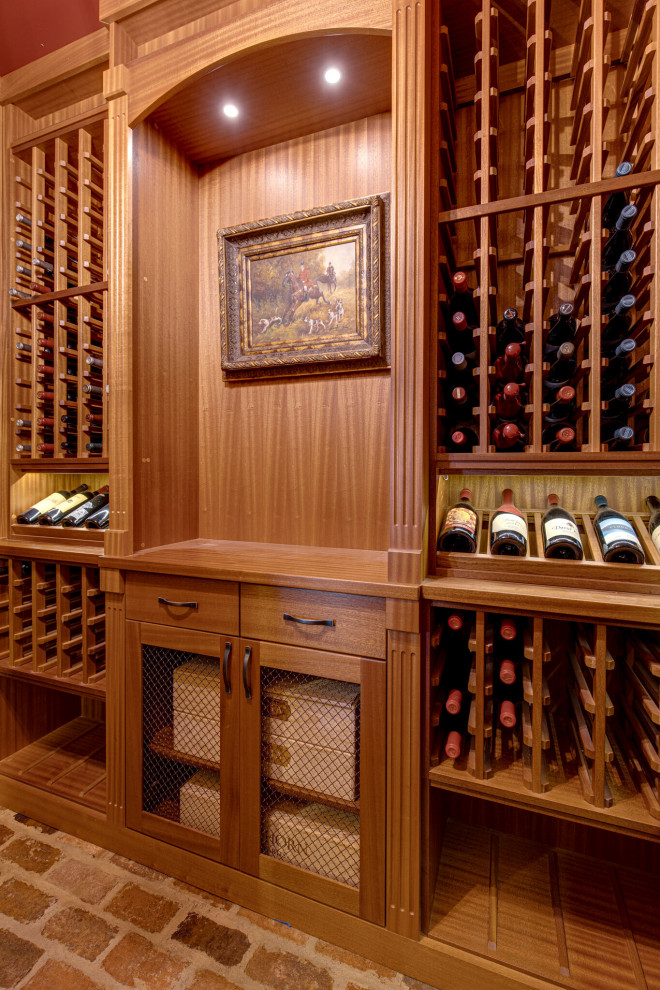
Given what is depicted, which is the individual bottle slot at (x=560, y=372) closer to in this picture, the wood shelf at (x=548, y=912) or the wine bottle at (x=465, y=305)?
the wine bottle at (x=465, y=305)

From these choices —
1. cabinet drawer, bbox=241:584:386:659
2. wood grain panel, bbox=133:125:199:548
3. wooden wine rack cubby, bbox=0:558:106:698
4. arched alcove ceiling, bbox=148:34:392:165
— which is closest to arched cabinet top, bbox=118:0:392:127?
arched alcove ceiling, bbox=148:34:392:165

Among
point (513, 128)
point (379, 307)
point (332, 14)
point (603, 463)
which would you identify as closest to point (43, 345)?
point (379, 307)

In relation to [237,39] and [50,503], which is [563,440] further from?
[50,503]

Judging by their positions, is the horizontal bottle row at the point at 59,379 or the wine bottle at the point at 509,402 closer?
the wine bottle at the point at 509,402

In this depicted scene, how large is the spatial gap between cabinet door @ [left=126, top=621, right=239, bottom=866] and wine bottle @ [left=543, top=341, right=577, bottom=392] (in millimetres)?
1143

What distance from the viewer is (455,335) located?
1.36m

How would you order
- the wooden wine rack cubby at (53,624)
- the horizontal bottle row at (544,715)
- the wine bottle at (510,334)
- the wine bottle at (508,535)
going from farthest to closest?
the wooden wine rack cubby at (53,624) < the wine bottle at (510,334) < the wine bottle at (508,535) < the horizontal bottle row at (544,715)

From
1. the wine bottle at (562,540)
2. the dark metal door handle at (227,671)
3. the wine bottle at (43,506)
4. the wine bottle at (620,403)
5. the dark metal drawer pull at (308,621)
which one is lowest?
the dark metal door handle at (227,671)

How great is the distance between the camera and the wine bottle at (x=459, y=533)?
1.26 metres

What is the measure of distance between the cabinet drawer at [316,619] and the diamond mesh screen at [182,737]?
26 cm

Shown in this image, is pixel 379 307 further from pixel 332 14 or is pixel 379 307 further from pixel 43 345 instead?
pixel 43 345

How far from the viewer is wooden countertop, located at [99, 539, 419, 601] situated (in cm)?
123

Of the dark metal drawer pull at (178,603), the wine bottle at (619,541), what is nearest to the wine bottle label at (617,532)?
the wine bottle at (619,541)

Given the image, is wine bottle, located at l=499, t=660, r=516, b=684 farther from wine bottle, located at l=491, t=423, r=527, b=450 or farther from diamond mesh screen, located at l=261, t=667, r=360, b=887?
wine bottle, located at l=491, t=423, r=527, b=450
